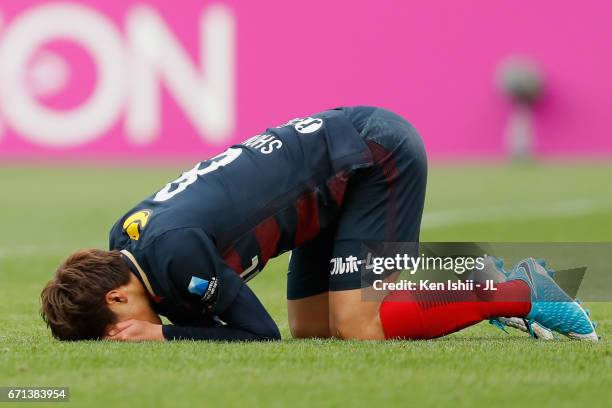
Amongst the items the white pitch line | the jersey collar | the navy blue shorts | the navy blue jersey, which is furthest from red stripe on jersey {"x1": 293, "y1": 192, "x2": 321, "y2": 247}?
the white pitch line

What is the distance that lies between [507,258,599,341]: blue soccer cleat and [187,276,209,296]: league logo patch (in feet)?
4.03

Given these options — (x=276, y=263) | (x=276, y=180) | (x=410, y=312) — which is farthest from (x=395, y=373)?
(x=276, y=263)

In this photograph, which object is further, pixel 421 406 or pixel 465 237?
pixel 465 237

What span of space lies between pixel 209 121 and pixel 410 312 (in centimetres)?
1217

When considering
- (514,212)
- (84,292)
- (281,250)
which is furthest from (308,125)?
(514,212)

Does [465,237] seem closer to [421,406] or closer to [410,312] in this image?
[410,312]

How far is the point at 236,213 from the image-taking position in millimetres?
4719

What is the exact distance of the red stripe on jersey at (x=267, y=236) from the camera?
4.81 meters

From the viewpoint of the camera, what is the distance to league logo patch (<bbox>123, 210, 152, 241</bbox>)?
4.62 metres

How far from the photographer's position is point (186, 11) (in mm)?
16922

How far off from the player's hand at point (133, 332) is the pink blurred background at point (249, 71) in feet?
39.3

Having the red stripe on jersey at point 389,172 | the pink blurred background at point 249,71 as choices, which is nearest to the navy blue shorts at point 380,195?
the red stripe on jersey at point 389,172

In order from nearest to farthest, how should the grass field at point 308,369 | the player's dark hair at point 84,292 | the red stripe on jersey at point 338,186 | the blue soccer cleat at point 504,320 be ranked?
the grass field at point 308,369, the player's dark hair at point 84,292, the blue soccer cleat at point 504,320, the red stripe on jersey at point 338,186

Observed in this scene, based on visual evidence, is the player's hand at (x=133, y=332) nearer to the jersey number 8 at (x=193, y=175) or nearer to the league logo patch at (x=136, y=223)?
the league logo patch at (x=136, y=223)
